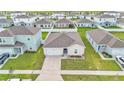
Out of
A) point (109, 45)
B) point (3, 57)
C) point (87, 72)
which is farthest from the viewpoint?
point (109, 45)

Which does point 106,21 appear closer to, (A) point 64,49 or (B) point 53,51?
(A) point 64,49

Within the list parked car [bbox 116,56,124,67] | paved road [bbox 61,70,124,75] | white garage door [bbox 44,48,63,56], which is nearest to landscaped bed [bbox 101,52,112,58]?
parked car [bbox 116,56,124,67]

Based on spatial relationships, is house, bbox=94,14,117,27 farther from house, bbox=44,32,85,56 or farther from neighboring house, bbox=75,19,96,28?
house, bbox=44,32,85,56

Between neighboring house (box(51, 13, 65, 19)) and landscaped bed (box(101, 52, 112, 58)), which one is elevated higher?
neighboring house (box(51, 13, 65, 19))

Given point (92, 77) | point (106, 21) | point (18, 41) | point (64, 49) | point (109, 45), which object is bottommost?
point (92, 77)

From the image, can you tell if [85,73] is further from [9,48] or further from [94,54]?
[9,48]

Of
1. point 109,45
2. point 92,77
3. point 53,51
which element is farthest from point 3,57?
point 109,45

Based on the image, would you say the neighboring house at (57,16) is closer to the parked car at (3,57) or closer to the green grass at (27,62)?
the green grass at (27,62)
